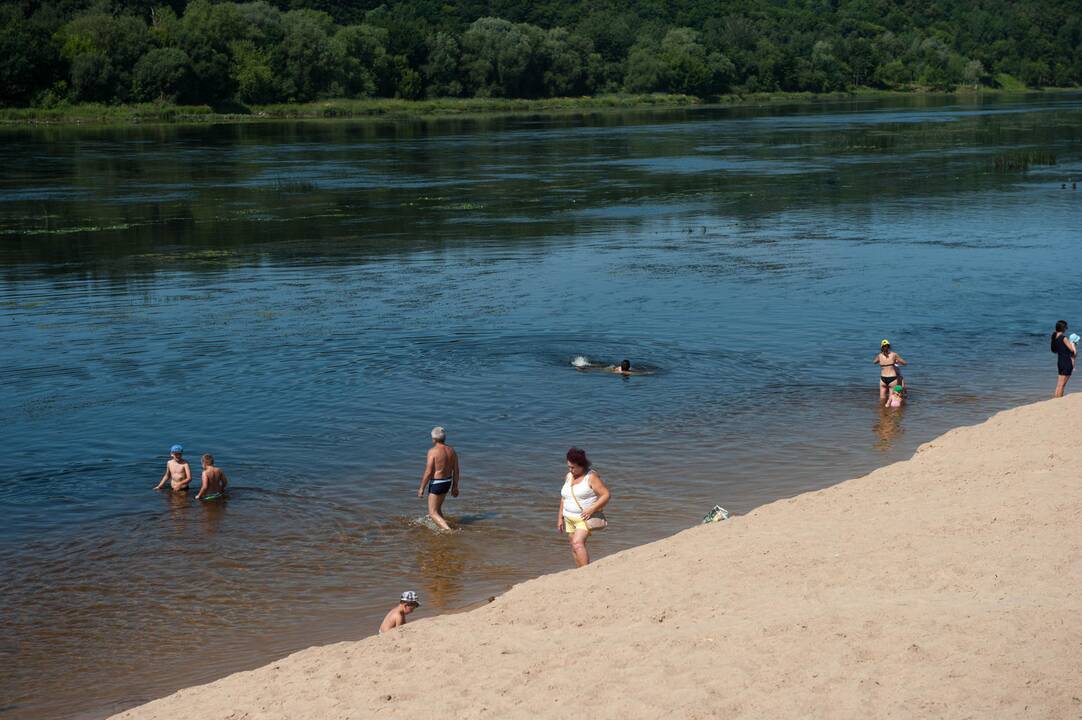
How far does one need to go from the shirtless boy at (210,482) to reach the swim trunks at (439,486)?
11.3 ft

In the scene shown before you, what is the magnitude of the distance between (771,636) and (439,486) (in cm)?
702

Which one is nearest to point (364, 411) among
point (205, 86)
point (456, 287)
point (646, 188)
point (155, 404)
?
point (155, 404)

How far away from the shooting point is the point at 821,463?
19.0m

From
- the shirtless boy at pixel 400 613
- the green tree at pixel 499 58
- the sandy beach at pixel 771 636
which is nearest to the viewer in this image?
the sandy beach at pixel 771 636

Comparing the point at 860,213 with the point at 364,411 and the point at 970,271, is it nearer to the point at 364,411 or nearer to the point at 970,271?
the point at 970,271

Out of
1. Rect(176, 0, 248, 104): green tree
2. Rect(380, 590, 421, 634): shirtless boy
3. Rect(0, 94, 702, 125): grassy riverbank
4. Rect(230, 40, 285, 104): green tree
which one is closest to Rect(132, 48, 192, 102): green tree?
Rect(0, 94, 702, 125): grassy riverbank

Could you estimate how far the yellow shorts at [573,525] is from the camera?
13.6 metres

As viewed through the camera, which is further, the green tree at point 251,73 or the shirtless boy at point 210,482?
the green tree at point 251,73

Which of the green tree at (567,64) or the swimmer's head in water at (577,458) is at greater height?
the green tree at (567,64)

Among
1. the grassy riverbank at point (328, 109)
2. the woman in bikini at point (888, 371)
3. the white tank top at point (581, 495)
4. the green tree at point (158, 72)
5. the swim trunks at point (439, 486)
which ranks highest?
the green tree at point (158, 72)

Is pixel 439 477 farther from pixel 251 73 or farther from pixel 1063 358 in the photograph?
pixel 251 73

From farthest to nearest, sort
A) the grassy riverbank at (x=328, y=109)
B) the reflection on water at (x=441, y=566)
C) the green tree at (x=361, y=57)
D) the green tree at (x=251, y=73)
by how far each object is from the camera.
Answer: the green tree at (x=361, y=57) < the green tree at (x=251, y=73) < the grassy riverbank at (x=328, y=109) < the reflection on water at (x=441, y=566)

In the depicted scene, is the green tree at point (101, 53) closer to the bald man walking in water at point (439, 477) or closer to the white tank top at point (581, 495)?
the bald man walking in water at point (439, 477)

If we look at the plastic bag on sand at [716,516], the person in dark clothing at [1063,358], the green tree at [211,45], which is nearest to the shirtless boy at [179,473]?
the plastic bag on sand at [716,516]
